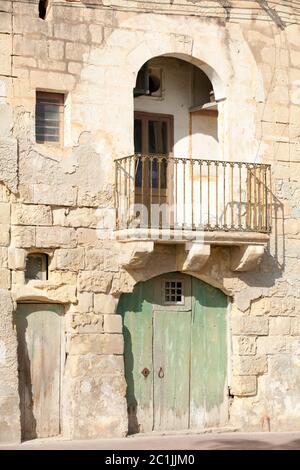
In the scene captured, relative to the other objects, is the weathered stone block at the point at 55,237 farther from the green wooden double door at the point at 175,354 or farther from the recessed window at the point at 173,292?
the recessed window at the point at 173,292

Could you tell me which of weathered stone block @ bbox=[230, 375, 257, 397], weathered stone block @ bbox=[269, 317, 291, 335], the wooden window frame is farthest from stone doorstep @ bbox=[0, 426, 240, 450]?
the wooden window frame

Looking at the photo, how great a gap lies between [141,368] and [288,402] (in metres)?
2.26

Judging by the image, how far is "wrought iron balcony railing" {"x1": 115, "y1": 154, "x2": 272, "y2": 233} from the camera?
15.4 m

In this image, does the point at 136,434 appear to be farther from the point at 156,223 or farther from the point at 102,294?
the point at 156,223

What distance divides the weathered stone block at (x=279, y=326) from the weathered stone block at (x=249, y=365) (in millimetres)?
421

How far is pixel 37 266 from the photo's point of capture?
15047 mm

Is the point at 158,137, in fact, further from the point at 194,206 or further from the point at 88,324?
the point at 88,324

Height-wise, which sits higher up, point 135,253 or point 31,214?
point 31,214

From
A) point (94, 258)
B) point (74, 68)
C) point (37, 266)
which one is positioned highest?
point (74, 68)

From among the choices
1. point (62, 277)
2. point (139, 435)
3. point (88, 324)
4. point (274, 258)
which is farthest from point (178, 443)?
point (274, 258)

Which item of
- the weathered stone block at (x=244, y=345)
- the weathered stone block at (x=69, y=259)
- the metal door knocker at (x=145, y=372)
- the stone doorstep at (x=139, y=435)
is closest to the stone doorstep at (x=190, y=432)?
the stone doorstep at (x=139, y=435)

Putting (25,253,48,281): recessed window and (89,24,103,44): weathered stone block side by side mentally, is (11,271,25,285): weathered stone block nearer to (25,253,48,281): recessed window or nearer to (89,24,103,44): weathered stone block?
(25,253,48,281): recessed window

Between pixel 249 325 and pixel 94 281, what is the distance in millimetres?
2452

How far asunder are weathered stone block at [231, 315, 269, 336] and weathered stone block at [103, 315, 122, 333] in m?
1.81
